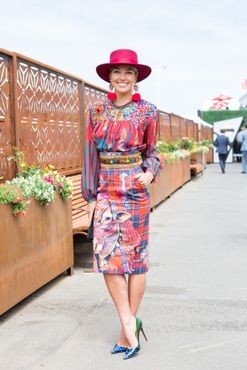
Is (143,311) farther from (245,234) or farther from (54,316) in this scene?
(245,234)

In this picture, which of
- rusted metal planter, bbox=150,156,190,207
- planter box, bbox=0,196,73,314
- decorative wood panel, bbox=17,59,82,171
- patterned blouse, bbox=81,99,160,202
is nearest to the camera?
patterned blouse, bbox=81,99,160,202

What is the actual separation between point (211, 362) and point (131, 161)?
139 centimetres

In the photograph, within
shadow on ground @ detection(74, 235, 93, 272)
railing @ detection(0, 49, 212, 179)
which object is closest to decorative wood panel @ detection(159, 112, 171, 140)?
railing @ detection(0, 49, 212, 179)

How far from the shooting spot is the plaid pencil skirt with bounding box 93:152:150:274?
12.6 ft

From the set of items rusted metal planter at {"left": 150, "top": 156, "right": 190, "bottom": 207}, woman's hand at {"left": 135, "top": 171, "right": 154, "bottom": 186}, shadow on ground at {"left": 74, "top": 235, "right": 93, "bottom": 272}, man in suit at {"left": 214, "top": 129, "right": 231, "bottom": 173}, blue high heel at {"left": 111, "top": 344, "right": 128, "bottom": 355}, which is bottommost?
shadow on ground at {"left": 74, "top": 235, "right": 93, "bottom": 272}

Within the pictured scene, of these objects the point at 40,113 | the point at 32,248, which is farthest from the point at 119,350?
the point at 40,113

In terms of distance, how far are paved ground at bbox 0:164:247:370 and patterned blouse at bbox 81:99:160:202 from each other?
109 centimetres

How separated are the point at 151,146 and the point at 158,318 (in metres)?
1.53

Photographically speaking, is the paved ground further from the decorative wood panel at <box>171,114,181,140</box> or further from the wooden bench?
the decorative wood panel at <box>171,114,181,140</box>

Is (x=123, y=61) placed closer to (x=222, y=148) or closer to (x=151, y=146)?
(x=151, y=146)

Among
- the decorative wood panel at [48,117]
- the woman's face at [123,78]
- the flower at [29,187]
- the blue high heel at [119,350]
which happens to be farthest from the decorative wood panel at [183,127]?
the blue high heel at [119,350]

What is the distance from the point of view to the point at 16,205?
4.76 meters

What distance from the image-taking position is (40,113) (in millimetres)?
7039

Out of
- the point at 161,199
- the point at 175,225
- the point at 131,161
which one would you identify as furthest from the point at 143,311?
the point at 161,199
